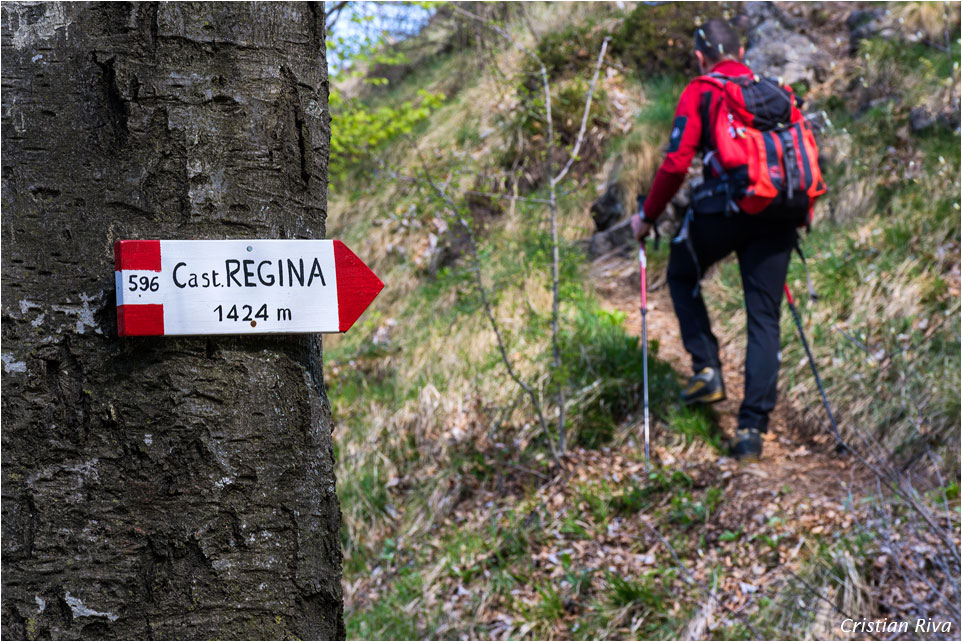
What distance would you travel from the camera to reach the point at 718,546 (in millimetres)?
4113

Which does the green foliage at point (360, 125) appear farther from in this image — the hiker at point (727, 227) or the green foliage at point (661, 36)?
the hiker at point (727, 227)

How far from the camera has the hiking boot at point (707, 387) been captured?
4867 mm

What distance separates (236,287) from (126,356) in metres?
0.22

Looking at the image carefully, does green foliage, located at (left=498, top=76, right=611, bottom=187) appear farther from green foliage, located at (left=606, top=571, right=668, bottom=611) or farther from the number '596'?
the number '596'

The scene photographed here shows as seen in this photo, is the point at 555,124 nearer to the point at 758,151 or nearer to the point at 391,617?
the point at 758,151

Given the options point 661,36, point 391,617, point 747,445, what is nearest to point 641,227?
point 747,445

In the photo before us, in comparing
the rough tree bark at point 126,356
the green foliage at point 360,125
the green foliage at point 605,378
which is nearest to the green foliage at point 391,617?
the green foliage at point 605,378

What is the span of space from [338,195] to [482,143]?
258 cm

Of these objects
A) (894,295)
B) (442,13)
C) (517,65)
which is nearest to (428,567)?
(894,295)

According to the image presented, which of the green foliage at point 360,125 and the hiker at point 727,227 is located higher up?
the green foliage at point 360,125

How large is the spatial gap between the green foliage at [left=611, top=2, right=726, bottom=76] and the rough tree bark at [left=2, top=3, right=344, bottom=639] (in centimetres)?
837

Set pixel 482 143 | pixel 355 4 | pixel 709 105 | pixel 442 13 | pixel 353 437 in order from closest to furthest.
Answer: pixel 709 105
pixel 353 437
pixel 355 4
pixel 482 143
pixel 442 13

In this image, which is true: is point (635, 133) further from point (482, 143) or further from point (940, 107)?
point (940, 107)

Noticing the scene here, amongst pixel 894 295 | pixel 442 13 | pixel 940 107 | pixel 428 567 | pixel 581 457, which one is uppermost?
pixel 442 13
